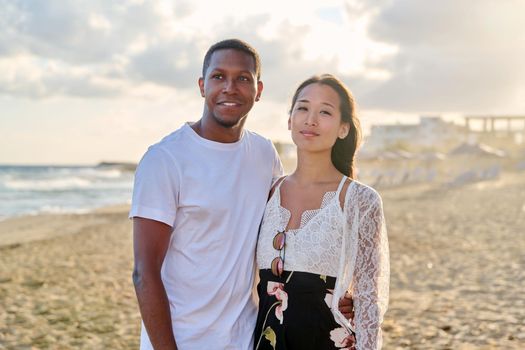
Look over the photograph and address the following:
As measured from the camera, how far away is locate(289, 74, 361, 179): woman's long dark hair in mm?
2705

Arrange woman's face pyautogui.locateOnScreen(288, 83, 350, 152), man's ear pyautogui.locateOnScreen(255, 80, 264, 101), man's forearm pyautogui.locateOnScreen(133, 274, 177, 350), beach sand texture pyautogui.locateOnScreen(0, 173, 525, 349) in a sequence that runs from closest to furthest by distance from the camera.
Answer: man's forearm pyautogui.locateOnScreen(133, 274, 177, 350)
woman's face pyautogui.locateOnScreen(288, 83, 350, 152)
man's ear pyautogui.locateOnScreen(255, 80, 264, 101)
beach sand texture pyautogui.locateOnScreen(0, 173, 525, 349)

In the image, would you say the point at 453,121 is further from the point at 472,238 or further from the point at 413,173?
the point at 472,238

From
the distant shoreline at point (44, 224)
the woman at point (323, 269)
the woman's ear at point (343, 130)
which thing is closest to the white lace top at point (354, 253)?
the woman at point (323, 269)

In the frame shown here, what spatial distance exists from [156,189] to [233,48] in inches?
29.6

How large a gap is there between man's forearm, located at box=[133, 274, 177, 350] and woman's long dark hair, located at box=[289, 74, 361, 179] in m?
1.03

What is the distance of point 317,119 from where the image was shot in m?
2.65

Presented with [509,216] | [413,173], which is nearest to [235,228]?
[509,216]

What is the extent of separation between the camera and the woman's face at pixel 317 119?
266cm

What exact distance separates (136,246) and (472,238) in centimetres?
1083

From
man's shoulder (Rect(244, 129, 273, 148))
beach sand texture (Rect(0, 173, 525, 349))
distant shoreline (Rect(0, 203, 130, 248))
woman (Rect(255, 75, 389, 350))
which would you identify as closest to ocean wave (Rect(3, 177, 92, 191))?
distant shoreline (Rect(0, 203, 130, 248))

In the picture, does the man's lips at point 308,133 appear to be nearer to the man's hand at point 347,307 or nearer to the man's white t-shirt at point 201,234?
the man's white t-shirt at point 201,234

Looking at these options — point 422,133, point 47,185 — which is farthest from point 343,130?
point 422,133

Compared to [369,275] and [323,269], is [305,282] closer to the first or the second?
[323,269]

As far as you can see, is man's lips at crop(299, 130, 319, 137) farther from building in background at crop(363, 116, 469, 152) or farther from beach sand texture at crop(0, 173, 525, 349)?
building in background at crop(363, 116, 469, 152)
